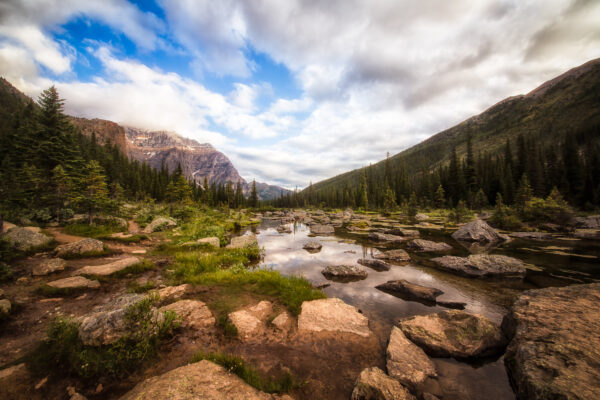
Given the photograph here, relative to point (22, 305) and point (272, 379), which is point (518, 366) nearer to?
point (272, 379)

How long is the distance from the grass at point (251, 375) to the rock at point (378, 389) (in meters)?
1.21

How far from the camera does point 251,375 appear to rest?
4.12 meters

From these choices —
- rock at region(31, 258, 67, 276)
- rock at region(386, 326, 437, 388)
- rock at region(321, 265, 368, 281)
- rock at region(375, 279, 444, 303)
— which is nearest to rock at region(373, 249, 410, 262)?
rock at region(321, 265, 368, 281)

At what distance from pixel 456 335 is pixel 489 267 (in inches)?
312

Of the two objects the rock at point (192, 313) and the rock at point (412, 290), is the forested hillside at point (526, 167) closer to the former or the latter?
the rock at point (412, 290)

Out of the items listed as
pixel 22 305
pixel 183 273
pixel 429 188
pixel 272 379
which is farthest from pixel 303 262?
pixel 429 188

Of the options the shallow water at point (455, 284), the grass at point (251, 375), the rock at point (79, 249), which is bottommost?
the shallow water at point (455, 284)

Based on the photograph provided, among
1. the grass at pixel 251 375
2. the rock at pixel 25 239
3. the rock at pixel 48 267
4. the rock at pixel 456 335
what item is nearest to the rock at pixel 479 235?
the rock at pixel 456 335

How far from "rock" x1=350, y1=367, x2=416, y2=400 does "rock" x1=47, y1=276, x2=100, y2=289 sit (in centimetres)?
1007

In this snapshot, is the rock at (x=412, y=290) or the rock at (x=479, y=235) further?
the rock at (x=479, y=235)

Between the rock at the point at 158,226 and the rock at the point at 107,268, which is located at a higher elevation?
the rock at the point at 158,226

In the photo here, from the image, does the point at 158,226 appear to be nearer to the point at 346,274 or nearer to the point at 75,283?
the point at 75,283

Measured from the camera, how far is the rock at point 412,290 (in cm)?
854

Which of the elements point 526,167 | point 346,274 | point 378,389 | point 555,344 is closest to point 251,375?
point 378,389
